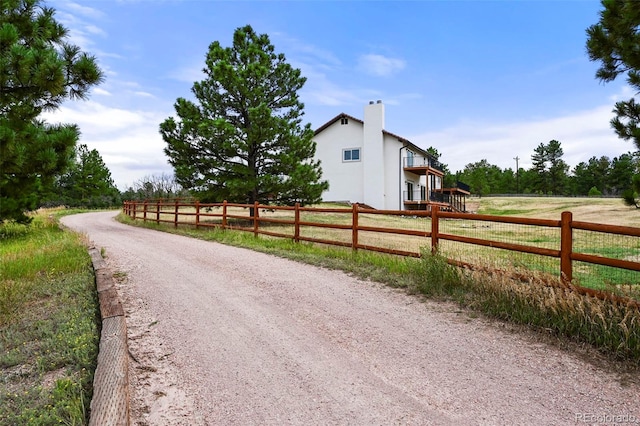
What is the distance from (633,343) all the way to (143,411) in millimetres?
4175

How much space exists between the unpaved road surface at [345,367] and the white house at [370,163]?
25066 millimetres

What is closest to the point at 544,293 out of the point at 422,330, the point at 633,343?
the point at 633,343

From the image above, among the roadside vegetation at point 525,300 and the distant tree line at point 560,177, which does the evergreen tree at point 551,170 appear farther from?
the roadside vegetation at point 525,300

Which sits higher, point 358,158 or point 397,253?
point 358,158

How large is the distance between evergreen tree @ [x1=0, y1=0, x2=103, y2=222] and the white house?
76.6ft

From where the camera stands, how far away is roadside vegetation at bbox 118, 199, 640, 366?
3559 mm

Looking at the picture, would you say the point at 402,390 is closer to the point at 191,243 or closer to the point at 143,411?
the point at 143,411

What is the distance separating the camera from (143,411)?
2752 mm

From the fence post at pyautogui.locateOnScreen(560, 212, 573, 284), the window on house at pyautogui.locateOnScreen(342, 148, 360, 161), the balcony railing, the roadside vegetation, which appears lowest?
the roadside vegetation

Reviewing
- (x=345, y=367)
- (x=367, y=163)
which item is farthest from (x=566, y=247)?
(x=367, y=163)

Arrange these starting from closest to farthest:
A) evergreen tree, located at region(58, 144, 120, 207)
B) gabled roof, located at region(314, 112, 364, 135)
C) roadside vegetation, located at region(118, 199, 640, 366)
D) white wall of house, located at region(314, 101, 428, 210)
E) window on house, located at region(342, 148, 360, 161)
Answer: roadside vegetation, located at region(118, 199, 640, 366), white wall of house, located at region(314, 101, 428, 210), gabled roof, located at region(314, 112, 364, 135), window on house, located at region(342, 148, 360, 161), evergreen tree, located at region(58, 144, 120, 207)

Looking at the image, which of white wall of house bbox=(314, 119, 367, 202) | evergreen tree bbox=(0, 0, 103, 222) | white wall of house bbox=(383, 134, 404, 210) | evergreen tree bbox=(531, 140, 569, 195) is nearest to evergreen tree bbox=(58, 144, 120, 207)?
white wall of house bbox=(314, 119, 367, 202)

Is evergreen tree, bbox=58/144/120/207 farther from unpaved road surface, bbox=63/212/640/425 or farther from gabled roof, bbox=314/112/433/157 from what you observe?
unpaved road surface, bbox=63/212/640/425

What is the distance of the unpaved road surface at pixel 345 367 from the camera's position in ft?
8.79
